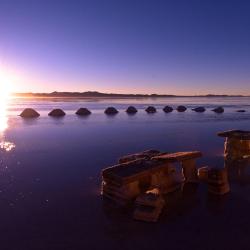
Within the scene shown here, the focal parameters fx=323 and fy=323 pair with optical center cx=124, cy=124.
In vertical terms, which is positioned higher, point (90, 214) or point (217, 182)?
point (217, 182)

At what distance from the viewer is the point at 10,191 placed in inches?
616

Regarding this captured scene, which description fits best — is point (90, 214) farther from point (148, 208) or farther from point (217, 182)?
point (217, 182)

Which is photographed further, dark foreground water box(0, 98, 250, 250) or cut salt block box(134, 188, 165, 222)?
cut salt block box(134, 188, 165, 222)

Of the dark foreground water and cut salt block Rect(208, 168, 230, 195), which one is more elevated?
cut salt block Rect(208, 168, 230, 195)

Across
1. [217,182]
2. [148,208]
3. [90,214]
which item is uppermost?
[217,182]

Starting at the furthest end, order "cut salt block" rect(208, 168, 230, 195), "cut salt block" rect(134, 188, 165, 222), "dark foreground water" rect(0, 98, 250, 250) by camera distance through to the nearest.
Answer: "cut salt block" rect(208, 168, 230, 195), "cut salt block" rect(134, 188, 165, 222), "dark foreground water" rect(0, 98, 250, 250)

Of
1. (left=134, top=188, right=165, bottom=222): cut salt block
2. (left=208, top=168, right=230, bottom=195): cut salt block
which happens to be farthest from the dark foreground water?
(left=208, top=168, right=230, bottom=195): cut salt block

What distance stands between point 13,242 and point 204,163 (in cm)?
1402

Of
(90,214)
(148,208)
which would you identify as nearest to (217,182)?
(148,208)

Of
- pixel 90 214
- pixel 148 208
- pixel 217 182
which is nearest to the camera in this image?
pixel 148 208

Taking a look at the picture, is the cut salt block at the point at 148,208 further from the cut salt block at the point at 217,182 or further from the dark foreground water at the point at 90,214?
the cut salt block at the point at 217,182

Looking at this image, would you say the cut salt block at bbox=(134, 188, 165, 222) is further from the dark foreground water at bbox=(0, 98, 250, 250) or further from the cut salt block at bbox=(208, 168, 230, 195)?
the cut salt block at bbox=(208, 168, 230, 195)

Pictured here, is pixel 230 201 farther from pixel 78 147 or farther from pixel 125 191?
pixel 78 147

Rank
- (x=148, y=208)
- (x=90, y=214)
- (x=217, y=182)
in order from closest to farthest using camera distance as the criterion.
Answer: (x=148, y=208), (x=90, y=214), (x=217, y=182)
